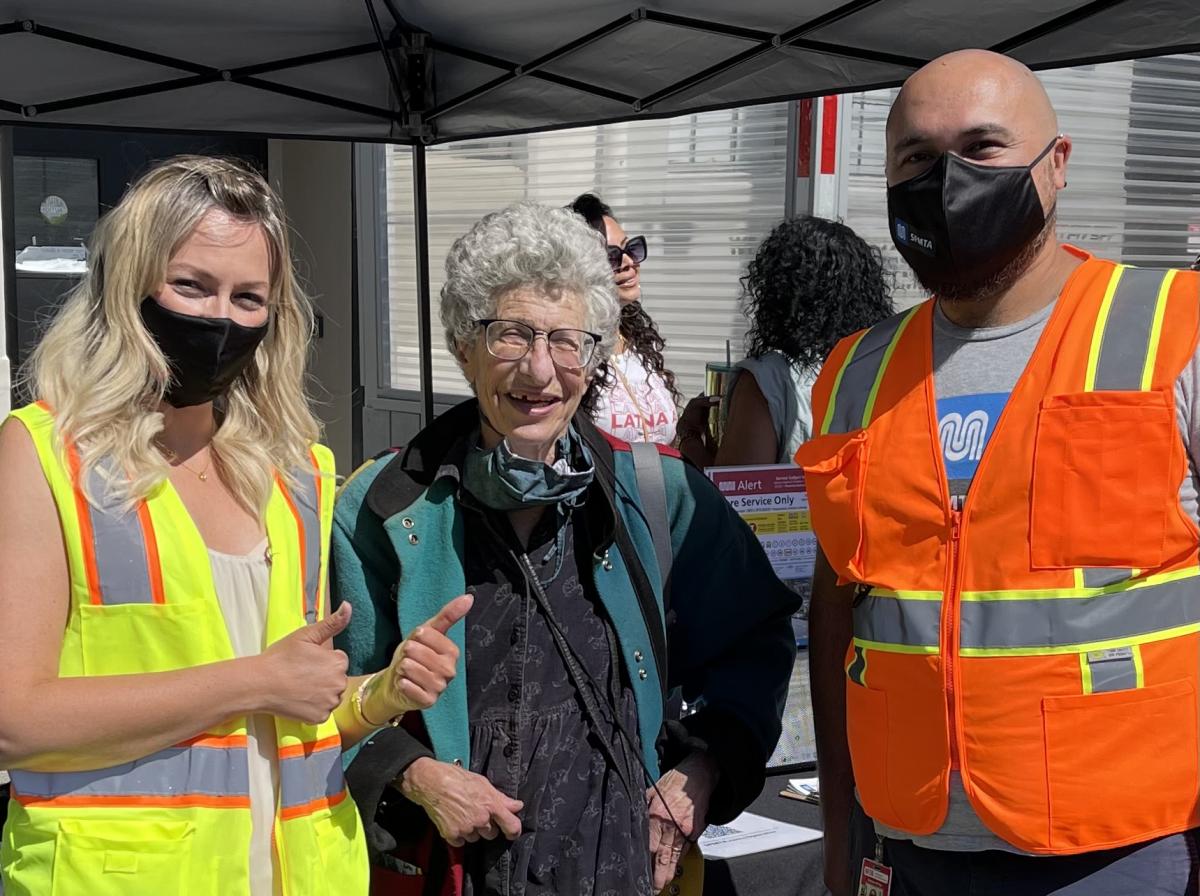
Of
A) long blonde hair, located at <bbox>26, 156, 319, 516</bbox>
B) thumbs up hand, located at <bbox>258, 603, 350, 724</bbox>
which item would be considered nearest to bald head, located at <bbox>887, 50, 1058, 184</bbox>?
long blonde hair, located at <bbox>26, 156, 319, 516</bbox>

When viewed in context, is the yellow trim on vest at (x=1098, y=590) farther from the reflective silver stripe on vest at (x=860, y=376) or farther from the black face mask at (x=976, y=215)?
the black face mask at (x=976, y=215)

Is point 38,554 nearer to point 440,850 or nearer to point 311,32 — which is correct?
point 440,850

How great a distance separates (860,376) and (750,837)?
126 centimetres

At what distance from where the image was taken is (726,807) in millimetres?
2312

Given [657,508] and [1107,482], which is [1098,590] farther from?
[657,508]

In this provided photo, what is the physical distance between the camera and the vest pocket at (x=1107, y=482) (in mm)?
1843

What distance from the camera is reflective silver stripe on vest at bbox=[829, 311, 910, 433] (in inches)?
85.5

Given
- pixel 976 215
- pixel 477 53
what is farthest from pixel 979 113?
pixel 477 53

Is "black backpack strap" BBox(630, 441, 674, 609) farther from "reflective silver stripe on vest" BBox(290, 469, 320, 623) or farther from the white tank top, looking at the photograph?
the white tank top

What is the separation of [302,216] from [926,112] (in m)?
7.22

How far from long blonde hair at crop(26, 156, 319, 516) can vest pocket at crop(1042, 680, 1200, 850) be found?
1.28 meters

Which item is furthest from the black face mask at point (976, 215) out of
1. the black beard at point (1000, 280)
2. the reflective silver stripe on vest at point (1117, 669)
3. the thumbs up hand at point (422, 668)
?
the thumbs up hand at point (422, 668)

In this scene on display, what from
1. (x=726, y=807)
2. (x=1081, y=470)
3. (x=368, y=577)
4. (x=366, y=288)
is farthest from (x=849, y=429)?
(x=366, y=288)

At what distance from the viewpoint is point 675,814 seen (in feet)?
7.28
